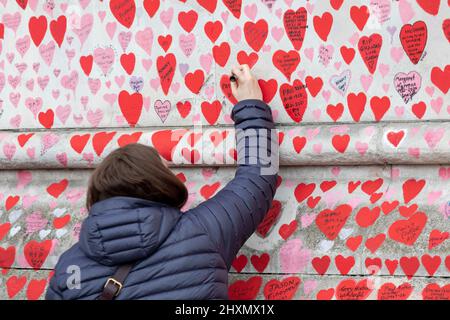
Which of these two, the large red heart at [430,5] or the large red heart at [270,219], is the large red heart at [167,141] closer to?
the large red heart at [270,219]

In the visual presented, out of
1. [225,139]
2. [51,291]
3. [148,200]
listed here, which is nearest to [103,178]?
[148,200]

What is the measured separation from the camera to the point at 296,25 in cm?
282

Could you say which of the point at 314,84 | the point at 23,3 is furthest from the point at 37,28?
the point at 314,84

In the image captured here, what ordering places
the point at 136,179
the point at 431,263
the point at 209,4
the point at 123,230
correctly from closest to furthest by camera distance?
the point at 123,230 < the point at 136,179 < the point at 431,263 < the point at 209,4

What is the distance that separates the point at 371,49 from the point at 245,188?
75 cm

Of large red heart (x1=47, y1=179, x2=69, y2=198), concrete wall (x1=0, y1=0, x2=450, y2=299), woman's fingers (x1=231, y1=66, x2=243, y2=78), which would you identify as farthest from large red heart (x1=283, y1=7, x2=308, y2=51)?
large red heart (x1=47, y1=179, x2=69, y2=198)

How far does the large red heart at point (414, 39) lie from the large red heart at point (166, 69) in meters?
0.92

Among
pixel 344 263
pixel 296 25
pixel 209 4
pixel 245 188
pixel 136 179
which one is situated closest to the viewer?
pixel 136 179

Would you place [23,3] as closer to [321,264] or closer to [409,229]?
[321,264]

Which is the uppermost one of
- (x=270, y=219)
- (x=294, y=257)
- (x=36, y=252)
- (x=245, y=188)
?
(x=245, y=188)

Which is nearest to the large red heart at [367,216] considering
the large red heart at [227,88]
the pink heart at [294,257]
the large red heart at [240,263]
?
the pink heart at [294,257]

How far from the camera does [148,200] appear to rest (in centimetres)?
210

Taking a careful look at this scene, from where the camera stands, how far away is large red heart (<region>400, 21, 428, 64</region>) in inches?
105

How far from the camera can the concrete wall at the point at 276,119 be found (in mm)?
2664
